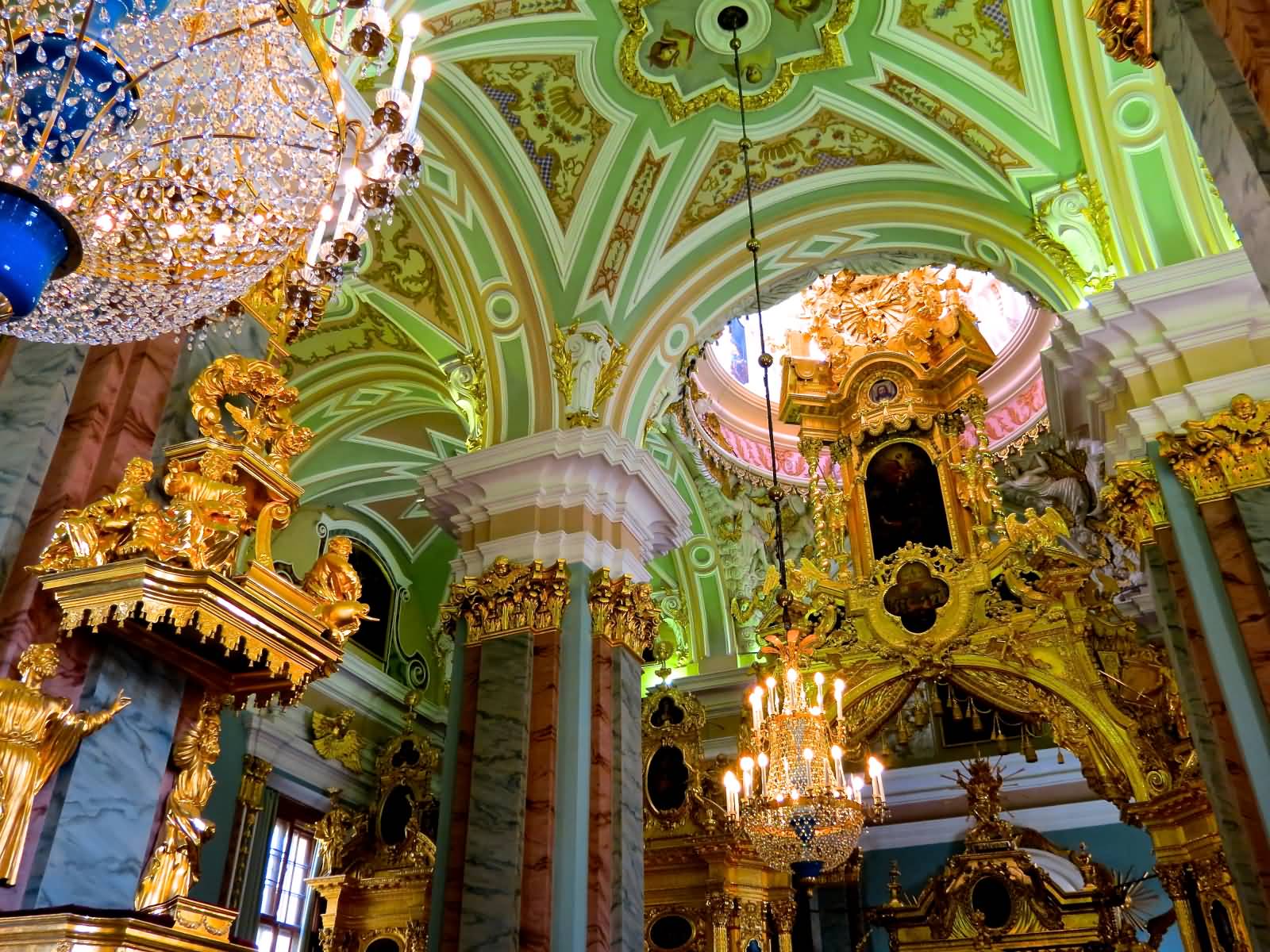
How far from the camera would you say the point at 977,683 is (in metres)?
9.41

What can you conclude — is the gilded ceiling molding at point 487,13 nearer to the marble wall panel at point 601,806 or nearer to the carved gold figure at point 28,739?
the marble wall panel at point 601,806

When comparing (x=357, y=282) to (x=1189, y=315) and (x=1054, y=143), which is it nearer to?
(x=1054, y=143)

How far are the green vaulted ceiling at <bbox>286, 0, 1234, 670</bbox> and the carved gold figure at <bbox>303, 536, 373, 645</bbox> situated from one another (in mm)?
3705

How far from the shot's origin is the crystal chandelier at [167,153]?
2.66 metres

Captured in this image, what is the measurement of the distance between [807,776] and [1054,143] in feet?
14.9


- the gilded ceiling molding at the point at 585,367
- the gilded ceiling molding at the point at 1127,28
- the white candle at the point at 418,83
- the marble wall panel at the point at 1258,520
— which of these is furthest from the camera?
the gilded ceiling molding at the point at 585,367

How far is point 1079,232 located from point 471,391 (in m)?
4.44

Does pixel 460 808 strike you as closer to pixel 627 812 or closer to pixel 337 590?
pixel 627 812

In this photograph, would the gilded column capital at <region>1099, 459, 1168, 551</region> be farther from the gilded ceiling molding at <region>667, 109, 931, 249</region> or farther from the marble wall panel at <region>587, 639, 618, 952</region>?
the marble wall panel at <region>587, 639, 618, 952</region>

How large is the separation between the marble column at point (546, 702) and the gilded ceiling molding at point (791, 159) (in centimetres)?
208

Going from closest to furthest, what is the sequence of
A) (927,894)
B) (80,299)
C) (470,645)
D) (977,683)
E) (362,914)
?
(80,299), (470,645), (977,683), (362,914), (927,894)

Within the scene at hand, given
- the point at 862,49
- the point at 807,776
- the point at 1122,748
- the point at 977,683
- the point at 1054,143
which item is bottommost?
the point at 807,776

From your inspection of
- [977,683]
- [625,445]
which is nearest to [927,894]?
[977,683]

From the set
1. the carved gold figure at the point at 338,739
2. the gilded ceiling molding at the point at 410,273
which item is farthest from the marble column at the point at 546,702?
the carved gold figure at the point at 338,739
